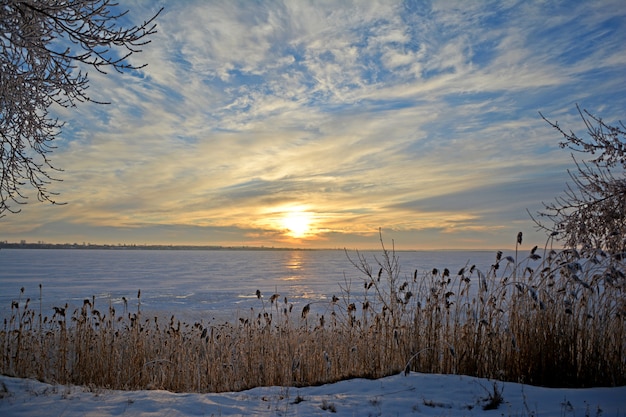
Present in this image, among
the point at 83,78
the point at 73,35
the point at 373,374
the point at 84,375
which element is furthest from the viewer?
the point at 84,375

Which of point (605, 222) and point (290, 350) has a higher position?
point (605, 222)

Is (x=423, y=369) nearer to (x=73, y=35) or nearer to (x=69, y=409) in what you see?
(x=69, y=409)

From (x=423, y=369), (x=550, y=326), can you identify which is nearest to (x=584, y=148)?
(x=550, y=326)

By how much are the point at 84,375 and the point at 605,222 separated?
892 centimetres

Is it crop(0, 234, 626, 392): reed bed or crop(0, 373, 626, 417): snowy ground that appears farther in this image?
crop(0, 234, 626, 392): reed bed

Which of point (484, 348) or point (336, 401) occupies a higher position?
point (484, 348)

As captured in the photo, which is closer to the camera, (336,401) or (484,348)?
(336,401)

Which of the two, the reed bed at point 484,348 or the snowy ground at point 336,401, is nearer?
the snowy ground at point 336,401

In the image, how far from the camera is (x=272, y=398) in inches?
199

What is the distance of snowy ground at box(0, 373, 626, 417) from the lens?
14.5ft

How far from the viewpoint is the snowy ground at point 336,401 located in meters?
4.43

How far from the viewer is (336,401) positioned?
486cm

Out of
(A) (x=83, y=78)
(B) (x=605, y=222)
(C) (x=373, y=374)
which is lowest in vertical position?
(C) (x=373, y=374)

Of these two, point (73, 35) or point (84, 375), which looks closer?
point (73, 35)
